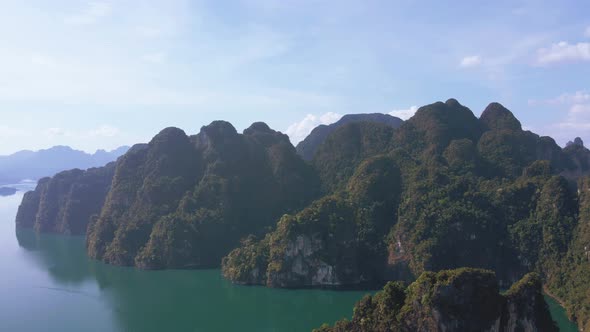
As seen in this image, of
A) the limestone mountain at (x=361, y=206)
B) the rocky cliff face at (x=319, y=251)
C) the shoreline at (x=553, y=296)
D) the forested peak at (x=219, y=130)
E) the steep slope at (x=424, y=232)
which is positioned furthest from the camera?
the forested peak at (x=219, y=130)

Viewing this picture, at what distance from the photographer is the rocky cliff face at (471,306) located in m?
16.0

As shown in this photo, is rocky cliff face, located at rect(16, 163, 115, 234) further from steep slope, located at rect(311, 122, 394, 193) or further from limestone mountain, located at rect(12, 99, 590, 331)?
steep slope, located at rect(311, 122, 394, 193)

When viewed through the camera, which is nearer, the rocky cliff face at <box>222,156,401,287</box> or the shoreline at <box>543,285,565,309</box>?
the shoreline at <box>543,285,565,309</box>

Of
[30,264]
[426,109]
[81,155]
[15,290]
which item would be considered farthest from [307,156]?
[81,155]

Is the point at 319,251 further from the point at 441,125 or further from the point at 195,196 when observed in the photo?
the point at 441,125

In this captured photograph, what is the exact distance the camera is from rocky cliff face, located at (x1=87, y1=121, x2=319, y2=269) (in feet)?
116

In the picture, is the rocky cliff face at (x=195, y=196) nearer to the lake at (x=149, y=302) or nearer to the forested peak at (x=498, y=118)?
the lake at (x=149, y=302)

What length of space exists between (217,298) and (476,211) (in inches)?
595

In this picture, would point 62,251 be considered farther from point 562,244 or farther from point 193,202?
point 562,244

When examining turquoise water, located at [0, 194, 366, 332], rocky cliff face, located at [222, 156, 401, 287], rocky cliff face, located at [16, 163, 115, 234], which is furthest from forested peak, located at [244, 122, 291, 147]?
rocky cliff face, located at [16, 163, 115, 234]

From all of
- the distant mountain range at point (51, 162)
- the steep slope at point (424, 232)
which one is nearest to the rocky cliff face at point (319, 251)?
the steep slope at point (424, 232)

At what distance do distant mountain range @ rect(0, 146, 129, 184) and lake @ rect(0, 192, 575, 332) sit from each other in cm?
12187

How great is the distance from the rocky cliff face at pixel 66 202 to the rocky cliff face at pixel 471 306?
42522mm

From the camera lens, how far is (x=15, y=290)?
99.3 ft
